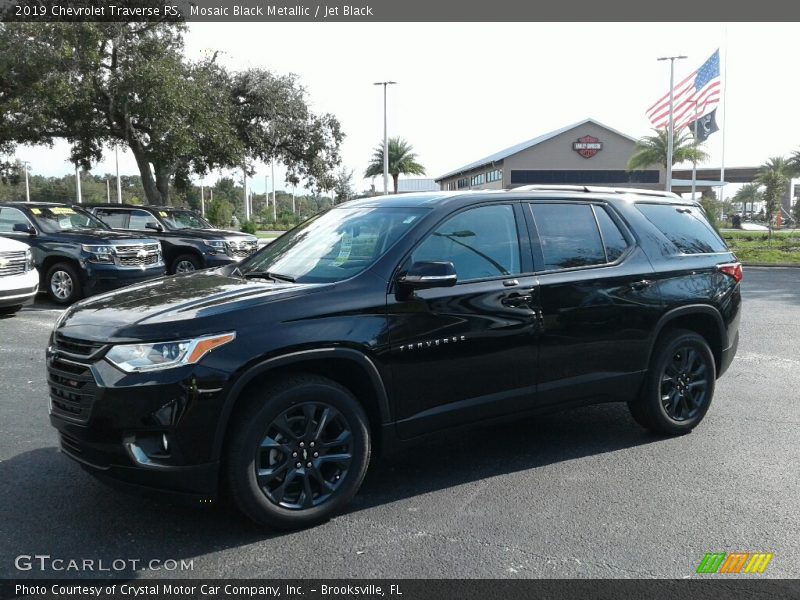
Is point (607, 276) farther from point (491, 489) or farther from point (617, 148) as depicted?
point (617, 148)

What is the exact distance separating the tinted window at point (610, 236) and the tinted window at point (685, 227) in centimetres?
40

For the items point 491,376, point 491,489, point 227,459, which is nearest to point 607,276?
point 491,376

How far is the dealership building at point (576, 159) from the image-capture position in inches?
2562

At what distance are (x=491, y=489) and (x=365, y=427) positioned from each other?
98 centimetres

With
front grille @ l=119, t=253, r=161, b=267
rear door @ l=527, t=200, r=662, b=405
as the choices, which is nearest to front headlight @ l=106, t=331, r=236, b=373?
rear door @ l=527, t=200, r=662, b=405

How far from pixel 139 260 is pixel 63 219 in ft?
5.65

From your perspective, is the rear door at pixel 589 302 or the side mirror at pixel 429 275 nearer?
the side mirror at pixel 429 275

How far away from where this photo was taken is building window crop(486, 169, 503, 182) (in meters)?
66.4

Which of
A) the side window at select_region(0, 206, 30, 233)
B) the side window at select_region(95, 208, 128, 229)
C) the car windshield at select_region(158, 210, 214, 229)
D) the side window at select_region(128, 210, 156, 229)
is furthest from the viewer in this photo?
the car windshield at select_region(158, 210, 214, 229)

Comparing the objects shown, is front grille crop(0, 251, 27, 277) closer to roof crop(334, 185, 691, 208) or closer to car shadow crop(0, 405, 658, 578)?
car shadow crop(0, 405, 658, 578)

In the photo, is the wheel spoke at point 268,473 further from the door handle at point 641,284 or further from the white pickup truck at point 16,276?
the white pickup truck at point 16,276

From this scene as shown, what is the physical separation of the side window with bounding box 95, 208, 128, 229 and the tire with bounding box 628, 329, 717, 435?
12.1 meters

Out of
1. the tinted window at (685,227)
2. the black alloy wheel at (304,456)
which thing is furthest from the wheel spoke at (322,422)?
the tinted window at (685,227)

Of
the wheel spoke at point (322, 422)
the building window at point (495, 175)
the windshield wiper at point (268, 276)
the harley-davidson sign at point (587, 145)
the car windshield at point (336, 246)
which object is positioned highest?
the harley-davidson sign at point (587, 145)
